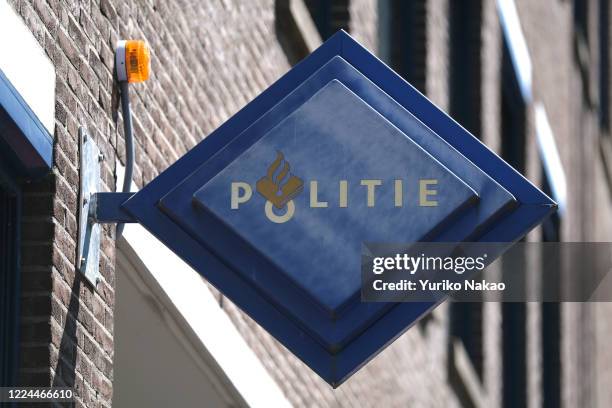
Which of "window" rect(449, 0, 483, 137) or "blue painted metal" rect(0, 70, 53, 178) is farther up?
"window" rect(449, 0, 483, 137)

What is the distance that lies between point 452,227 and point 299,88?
0.74 metres

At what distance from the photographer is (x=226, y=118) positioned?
27.2 feet

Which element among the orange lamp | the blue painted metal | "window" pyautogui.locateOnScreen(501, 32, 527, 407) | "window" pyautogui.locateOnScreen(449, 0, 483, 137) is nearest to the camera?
the blue painted metal

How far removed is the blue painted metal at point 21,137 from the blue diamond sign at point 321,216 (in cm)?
40

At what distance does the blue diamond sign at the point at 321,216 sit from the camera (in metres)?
5.57

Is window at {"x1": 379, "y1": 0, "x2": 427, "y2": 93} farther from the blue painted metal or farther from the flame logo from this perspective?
the blue painted metal

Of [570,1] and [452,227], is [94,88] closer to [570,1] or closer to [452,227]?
[452,227]

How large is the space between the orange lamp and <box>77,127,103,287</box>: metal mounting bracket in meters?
0.46

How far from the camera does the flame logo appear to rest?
5.58 meters

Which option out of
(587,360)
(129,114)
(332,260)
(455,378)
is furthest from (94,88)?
(587,360)

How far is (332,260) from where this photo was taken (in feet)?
18.5

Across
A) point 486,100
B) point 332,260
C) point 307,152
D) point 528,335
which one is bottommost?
point 332,260

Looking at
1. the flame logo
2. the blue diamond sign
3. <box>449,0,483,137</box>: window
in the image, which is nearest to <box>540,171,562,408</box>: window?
<box>449,0,483,137</box>: window

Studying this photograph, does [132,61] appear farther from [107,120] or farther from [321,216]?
[321,216]
